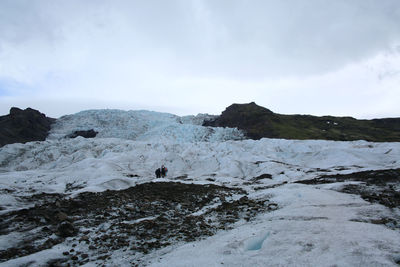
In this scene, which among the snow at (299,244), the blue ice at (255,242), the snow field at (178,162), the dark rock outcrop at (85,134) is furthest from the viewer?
the dark rock outcrop at (85,134)

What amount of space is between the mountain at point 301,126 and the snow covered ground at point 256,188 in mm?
30801

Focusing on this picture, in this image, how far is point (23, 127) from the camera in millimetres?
76125

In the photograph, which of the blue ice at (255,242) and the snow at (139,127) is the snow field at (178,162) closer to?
the blue ice at (255,242)

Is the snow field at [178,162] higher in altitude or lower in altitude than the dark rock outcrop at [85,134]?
lower

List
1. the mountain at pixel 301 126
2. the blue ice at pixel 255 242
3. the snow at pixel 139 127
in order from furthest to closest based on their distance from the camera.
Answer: the mountain at pixel 301 126 → the snow at pixel 139 127 → the blue ice at pixel 255 242

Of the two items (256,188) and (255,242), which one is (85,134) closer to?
(256,188)

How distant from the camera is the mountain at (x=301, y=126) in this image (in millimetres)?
73875

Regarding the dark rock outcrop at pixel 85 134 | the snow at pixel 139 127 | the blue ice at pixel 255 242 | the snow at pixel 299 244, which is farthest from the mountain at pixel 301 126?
the blue ice at pixel 255 242

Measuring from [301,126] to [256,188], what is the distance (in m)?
77.8

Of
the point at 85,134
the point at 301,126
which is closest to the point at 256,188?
the point at 85,134

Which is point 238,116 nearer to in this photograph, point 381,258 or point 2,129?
point 2,129

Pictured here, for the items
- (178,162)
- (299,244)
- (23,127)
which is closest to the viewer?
(299,244)

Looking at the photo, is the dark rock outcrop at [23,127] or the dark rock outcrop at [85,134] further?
the dark rock outcrop at [85,134]

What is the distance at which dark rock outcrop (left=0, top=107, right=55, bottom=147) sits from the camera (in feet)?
231
